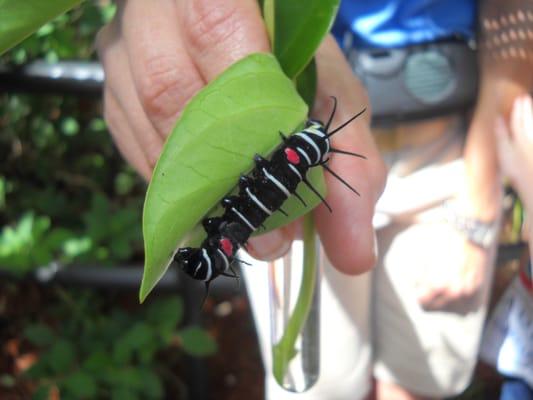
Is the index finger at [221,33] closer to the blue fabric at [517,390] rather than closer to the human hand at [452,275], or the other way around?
the human hand at [452,275]

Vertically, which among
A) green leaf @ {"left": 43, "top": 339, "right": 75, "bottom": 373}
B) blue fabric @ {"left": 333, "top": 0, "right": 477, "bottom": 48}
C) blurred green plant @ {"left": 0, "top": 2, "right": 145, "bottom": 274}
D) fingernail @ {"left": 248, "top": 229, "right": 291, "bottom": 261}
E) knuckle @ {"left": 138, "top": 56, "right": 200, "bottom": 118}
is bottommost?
green leaf @ {"left": 43, "top": 339, "right": 75, "bottom": 373}

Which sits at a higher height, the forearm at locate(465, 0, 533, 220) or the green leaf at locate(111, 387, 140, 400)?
the forearm at locate(465, 0, 533, 220)

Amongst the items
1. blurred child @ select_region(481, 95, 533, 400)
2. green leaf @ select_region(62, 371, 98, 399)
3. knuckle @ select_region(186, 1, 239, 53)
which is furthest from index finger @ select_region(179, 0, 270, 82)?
green leaf @ select_region(62, 371, 98, 399)

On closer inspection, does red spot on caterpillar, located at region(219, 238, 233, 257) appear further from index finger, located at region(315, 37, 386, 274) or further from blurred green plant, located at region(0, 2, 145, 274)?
blurred green plant, located at region(0, 2, 145, 274)

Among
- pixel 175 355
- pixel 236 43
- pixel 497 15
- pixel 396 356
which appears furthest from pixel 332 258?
pixel 175 355

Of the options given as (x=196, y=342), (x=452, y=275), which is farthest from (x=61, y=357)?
(x=452, y=275)

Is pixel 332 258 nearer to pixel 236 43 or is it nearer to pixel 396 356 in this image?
pixel 236 43

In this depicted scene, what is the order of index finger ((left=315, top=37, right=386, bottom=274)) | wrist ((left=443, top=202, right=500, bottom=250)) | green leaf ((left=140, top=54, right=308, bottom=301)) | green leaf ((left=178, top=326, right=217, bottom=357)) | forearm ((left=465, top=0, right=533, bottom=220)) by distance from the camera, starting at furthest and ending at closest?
green leaf ((left=178, top=326, right=217, bottom=357)) → wrist ((left=443, top=202, right=500, bottom=250)) → forearm ((left=465, top=0, right=533, bottom=220)) → index finger ((left=315, top=37, right=386, bottom=274)) → green leaf ((left=140, top=54, right=308, bottom=301))

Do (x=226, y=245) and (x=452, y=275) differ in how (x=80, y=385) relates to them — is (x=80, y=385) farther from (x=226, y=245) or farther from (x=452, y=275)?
(x=226, y=245)
